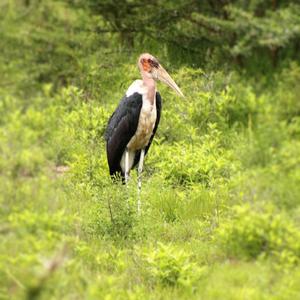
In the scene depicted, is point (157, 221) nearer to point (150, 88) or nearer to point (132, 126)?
point (132, 126)

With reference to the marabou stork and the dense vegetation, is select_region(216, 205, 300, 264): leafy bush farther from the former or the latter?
the marabou stork

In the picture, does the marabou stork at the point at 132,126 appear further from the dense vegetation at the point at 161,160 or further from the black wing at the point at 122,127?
the dense vegetation at the point at 161,160

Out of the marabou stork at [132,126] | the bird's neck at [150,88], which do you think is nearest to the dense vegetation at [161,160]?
the marabou stork at [132,126]

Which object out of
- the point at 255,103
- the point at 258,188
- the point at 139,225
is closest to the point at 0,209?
the point at 258,188

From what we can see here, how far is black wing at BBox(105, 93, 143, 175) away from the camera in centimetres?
751

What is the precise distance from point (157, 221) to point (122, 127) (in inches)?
41.4

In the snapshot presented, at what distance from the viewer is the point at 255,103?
967 cm

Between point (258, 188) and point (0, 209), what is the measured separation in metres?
1.44

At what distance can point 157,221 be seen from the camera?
683cm

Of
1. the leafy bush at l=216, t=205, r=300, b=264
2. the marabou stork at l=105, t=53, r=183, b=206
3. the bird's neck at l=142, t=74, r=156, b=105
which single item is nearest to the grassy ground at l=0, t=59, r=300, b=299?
the leafy bush at l=216, t=205, r=300, b=264

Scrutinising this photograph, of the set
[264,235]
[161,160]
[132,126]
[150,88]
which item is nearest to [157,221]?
[132,126]

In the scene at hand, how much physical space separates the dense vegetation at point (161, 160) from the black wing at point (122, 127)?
28cm

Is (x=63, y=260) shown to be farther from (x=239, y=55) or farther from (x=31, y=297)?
(x=239, y=55)

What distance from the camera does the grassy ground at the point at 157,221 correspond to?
Result: 14.5 feet
